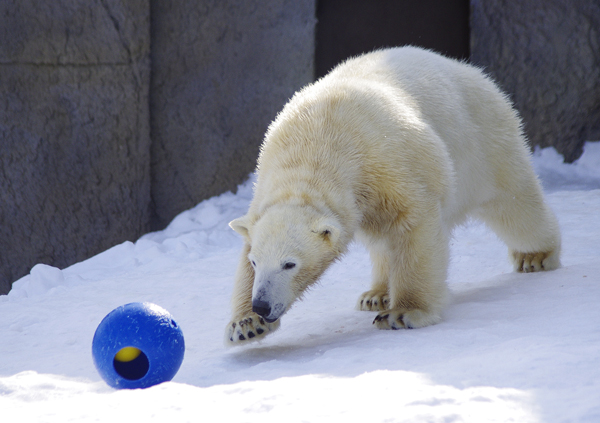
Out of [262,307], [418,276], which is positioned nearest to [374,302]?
[418,276]

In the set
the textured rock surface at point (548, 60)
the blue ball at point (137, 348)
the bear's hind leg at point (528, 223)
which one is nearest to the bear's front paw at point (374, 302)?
the bear's hind leg at point (528, 223)

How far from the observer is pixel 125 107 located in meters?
6.72

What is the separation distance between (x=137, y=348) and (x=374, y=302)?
5.65ft

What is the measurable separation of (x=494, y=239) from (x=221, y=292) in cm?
245

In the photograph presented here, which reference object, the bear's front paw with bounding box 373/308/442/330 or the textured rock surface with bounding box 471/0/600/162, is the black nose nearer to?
the bear's front paw with bounding box 373/308/442/330

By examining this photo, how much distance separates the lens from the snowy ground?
1.79m

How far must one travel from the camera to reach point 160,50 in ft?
23.1

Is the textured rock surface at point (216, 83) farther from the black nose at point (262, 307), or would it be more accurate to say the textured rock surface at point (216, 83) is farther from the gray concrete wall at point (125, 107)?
the black nose at point (262, 307)

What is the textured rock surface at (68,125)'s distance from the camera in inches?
241

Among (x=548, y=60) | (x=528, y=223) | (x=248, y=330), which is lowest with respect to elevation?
(x=248, y=330)

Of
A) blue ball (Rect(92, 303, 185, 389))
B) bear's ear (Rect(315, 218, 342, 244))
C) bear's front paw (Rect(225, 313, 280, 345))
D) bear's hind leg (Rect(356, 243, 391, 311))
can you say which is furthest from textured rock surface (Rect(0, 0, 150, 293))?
bear's ear (Rect(315, 218, 342, 244))

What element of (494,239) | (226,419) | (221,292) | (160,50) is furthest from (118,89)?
(226,419)

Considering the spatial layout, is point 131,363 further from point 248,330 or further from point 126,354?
point 248,330

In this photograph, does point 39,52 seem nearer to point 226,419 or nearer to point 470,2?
point 470,2
